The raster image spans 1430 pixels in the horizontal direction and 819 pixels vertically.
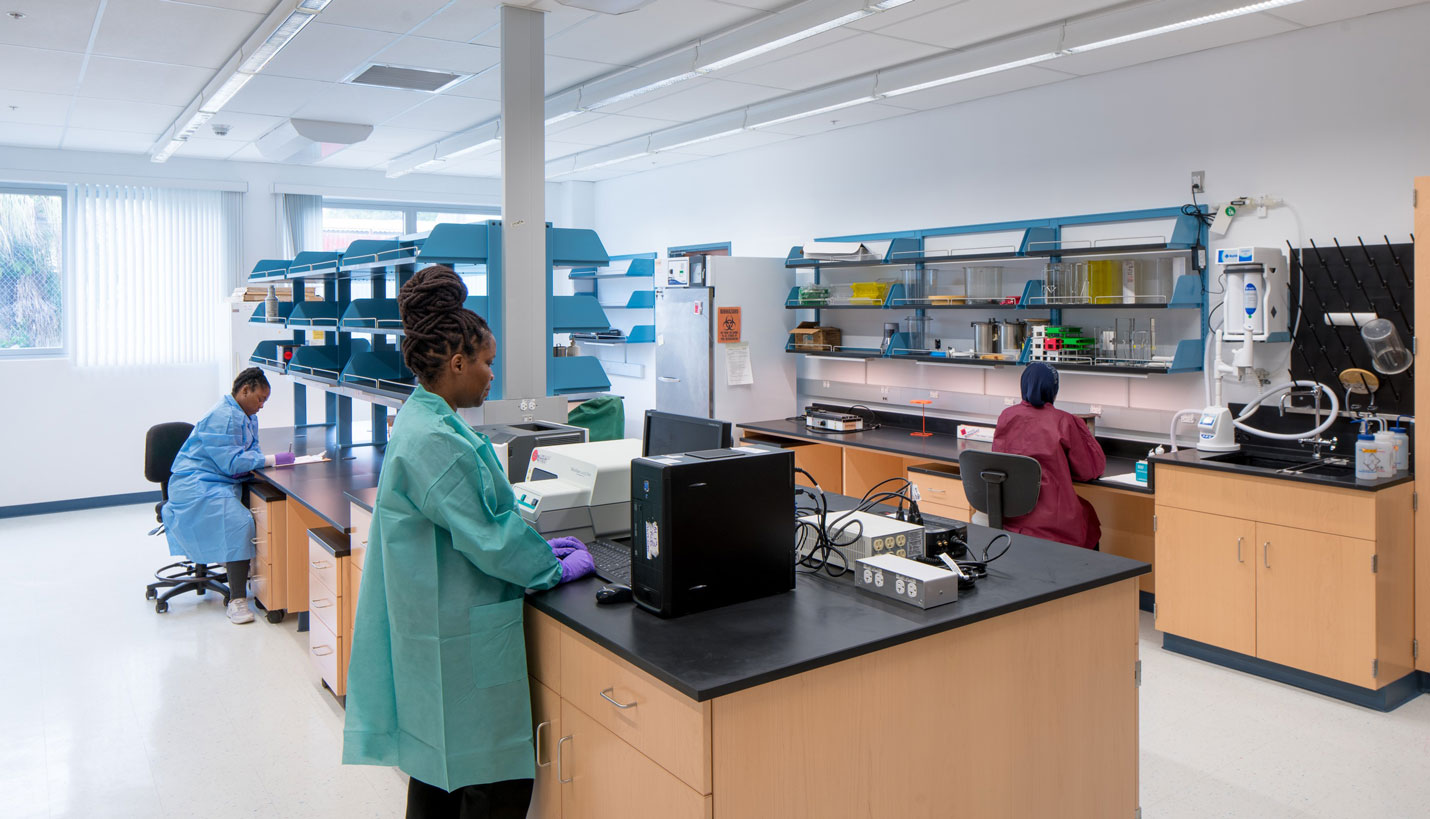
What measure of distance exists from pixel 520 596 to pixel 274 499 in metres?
2.81

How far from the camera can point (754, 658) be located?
66.2 inches

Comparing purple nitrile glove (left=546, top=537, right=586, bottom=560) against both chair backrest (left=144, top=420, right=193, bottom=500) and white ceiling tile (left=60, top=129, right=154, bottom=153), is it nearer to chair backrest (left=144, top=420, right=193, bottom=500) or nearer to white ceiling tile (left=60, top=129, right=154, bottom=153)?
chair backrest (left=144, top=420, right=193, bottom=500)

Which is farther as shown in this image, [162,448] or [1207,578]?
[162,448]

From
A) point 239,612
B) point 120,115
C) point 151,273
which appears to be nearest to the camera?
point 239,612

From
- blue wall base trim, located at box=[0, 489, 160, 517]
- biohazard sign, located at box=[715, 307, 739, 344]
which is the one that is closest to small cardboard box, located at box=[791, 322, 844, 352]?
biohazard sign, located at box=[715, 307, 739, 344]

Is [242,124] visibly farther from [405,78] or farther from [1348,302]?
[1348,302]

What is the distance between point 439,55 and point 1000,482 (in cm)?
339

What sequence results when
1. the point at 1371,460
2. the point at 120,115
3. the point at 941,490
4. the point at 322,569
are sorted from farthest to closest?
the point at 120,115 → the point at 941,490 → the point at 322,569 → the point at 1371,460

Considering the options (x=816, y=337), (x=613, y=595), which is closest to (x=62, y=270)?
(x=816, y=337)

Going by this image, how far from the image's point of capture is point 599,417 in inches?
167

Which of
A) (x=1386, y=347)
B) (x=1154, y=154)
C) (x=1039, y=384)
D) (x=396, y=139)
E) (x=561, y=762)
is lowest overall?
(x=561, y=762)

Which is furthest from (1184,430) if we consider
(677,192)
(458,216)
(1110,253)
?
(458,216)

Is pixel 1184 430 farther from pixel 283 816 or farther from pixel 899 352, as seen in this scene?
pixel 283 816

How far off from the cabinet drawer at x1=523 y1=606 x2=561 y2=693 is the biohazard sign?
4322mm
